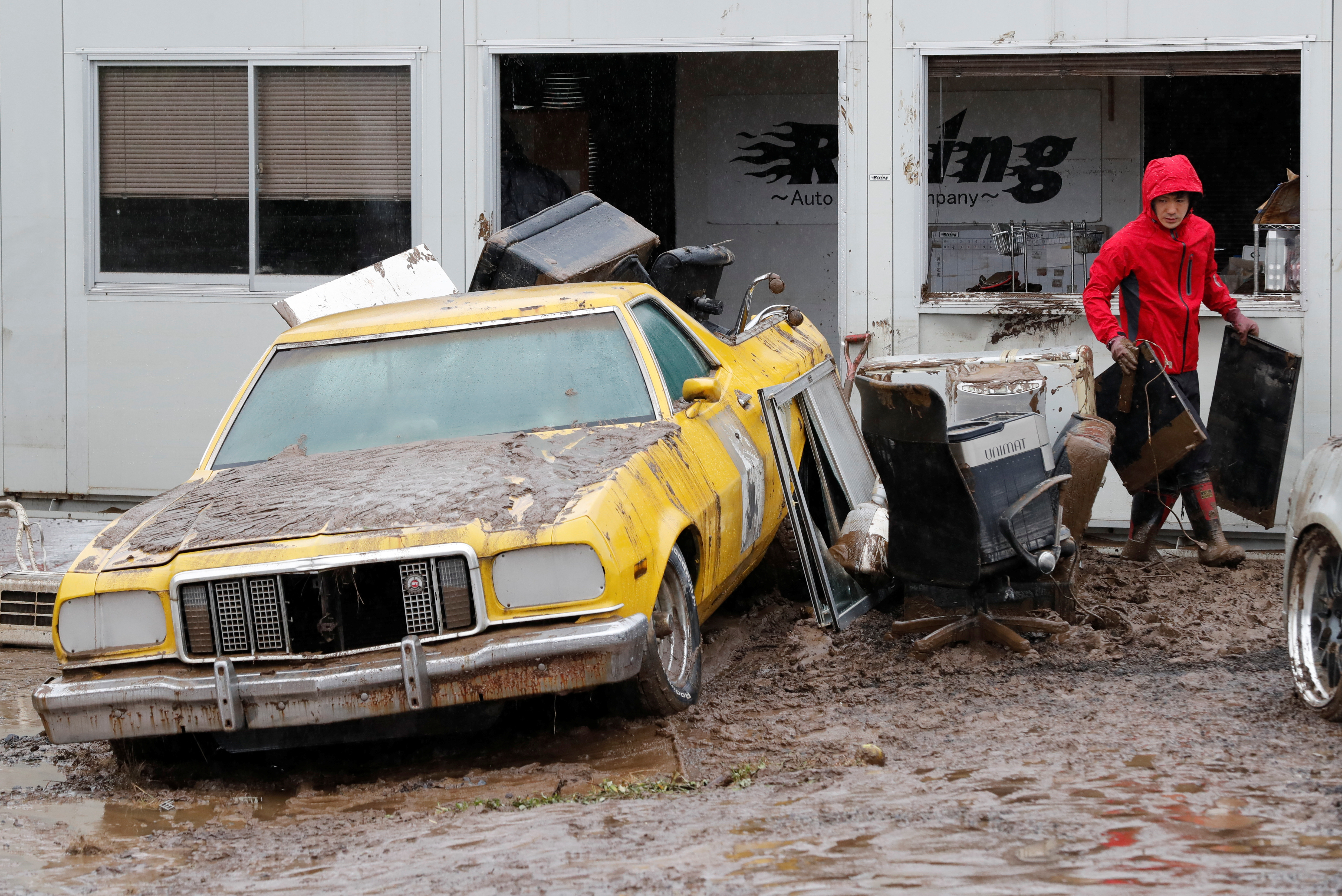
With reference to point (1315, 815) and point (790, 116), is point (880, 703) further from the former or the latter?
point (790, 116)

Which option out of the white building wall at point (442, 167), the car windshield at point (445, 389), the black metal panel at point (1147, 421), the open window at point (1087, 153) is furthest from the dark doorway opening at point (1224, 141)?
the car windshield at point (445, 389)

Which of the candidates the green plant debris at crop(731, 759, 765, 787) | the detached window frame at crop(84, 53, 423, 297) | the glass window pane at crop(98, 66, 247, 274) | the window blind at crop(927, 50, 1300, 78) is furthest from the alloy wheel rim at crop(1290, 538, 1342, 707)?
the glass window pane at crop(98, 66, 247, 274)

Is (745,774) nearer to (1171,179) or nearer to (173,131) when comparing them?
(1171,179)

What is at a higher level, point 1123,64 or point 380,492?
point 1123,64

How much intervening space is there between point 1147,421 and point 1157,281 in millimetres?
728

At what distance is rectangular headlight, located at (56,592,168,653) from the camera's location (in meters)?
4.48

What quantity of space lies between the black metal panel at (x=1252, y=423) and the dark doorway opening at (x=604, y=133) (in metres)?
5.26

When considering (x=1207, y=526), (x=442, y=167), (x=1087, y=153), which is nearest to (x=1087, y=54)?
(x=1207, y=526)

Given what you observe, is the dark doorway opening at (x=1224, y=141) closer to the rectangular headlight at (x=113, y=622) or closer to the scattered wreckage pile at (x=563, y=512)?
the scattered wreckage pile at (x=563, y=512)

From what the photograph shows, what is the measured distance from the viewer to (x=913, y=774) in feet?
13.2

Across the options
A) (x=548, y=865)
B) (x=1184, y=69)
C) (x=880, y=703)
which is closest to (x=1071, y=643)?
(x=880, y=703)

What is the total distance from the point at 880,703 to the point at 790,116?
788 centimetres

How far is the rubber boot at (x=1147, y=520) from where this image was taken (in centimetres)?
746

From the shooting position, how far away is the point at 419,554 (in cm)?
432
